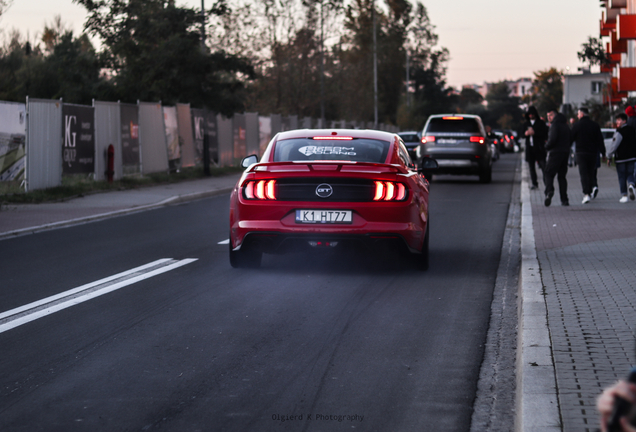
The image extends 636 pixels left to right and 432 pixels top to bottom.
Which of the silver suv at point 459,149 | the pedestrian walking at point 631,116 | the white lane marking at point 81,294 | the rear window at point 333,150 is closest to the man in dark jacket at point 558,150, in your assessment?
the pedestrian walking at point 631,116

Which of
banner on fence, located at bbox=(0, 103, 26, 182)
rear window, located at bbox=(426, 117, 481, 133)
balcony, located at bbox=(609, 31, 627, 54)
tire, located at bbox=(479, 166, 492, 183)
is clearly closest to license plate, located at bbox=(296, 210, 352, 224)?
banner on fence, located at bbox=(0, 103, 26, 182)

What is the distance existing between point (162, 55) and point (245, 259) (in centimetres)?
2024

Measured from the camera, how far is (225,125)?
112ft

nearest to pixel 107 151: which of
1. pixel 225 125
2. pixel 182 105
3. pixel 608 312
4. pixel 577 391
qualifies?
pixel 182 105

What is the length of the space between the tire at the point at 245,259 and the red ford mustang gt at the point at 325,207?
9.2 inches

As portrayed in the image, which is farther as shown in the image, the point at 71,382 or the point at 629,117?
the point at 629,117

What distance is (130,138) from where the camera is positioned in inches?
994

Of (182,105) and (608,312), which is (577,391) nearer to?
(608,312)

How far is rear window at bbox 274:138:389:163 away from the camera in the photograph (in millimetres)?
9312

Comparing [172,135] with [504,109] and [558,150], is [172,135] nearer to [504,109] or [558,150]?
[558,150]

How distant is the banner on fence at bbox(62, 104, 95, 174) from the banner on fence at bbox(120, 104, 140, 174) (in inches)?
78.3

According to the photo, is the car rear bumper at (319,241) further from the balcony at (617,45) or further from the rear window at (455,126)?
the balcony at (617,45)

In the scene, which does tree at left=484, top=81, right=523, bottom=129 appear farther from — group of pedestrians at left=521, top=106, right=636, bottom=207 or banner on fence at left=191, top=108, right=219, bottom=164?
group of pedestrians at left=521, top=106, right=636, bottom=207

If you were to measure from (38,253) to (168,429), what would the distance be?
734 centimetres
